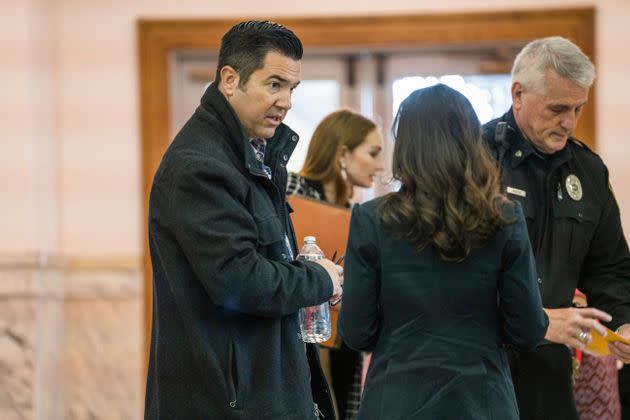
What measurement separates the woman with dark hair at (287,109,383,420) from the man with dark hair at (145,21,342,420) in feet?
4.05

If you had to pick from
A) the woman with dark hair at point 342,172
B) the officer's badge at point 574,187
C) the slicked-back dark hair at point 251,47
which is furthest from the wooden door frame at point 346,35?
the slicked-back dark hair at point 251,47

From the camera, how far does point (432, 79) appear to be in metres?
5.66

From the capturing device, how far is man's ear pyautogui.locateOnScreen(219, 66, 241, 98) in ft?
7.86

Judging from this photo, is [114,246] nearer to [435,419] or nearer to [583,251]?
[583,251]

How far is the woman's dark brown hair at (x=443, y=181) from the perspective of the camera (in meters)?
2.17

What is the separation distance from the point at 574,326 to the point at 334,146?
55.7 inches

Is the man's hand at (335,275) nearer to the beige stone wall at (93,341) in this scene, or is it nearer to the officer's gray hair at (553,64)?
the officer's gray hair at (553,64)

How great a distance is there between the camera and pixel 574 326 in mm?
2646

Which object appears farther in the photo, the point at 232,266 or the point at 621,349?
the point at 621,349

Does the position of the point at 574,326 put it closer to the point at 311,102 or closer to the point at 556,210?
the point at 556,210

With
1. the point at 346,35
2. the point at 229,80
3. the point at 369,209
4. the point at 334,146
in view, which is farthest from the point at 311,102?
the point at 369,209

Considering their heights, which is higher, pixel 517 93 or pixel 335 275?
pixel 517 93

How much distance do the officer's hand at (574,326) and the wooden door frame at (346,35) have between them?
2.84m

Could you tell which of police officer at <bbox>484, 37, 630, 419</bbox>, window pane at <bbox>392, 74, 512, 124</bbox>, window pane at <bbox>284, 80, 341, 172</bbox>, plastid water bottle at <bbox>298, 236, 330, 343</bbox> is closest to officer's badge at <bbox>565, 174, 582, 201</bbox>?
police officer at <bbox>484, 37, 630, 419</bbox>
